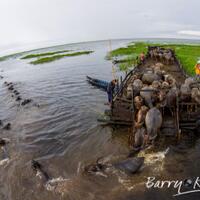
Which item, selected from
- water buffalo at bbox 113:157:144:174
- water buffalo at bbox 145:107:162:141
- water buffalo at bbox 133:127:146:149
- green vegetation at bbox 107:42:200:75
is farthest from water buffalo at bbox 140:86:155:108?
green vegetation at bbox 107:42:200:75

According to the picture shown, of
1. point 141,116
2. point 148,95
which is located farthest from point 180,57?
point 141,116

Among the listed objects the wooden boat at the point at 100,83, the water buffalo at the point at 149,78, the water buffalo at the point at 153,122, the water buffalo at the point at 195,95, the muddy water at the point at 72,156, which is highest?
the water buffalo at the point at 149,78

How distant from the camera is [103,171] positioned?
14.4m

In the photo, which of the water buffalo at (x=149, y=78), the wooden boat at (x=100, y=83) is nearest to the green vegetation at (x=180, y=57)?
the wooden boat at (x=100, y=83)

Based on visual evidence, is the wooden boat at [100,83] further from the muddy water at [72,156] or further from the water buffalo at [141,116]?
the water buffalo at [141,116]

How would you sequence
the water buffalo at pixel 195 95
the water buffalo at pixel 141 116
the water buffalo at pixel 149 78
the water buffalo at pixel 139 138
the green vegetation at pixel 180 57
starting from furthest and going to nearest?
the green vegetation at pixel 180 57
the water buffalo at pixel 149 78
the water buffalo at pixel 195 95
the water buffalo at pixel 141 116
the water buffalo at pixel 139 138

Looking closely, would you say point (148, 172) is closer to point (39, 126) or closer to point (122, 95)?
point (122, 95)

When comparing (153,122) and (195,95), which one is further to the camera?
(195,95)

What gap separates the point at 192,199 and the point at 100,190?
192 inches

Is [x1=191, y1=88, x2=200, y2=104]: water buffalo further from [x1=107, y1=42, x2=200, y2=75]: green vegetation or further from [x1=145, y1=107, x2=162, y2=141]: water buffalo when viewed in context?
[x1=107, y1=42, x2=200, y2=75]: green vegetation

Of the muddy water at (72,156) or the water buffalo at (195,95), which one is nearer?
the muddy water at (72,156)

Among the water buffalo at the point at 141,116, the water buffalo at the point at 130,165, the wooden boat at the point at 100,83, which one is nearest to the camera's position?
the water buffalo at the point at 130,165

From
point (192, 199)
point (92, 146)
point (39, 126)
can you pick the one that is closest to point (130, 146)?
point (92, 146)

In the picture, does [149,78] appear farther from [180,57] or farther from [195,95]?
[180,57]
